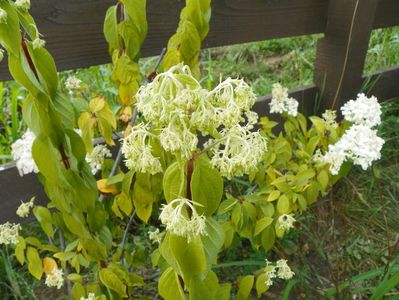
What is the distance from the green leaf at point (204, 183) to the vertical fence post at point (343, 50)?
148 cm

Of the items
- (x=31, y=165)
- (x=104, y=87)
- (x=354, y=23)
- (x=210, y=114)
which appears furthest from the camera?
(x=104, y=87)

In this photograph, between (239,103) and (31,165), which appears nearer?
(239,103)

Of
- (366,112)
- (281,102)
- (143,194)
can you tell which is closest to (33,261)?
(143,194)

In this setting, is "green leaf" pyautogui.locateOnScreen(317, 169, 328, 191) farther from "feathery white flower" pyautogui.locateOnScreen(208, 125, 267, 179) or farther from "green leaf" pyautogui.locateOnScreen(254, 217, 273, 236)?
"feathery white flower" pyautogui.locateOnScreen(208, 125, 267, 179)

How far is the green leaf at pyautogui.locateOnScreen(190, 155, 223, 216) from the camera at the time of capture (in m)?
Answer: 0.70

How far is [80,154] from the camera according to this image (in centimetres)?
105

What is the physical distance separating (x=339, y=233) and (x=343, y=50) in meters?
0.82

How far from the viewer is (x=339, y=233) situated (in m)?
1.98

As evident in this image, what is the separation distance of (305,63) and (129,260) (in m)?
2.44

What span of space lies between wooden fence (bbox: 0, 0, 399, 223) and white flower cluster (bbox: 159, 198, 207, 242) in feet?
3.19

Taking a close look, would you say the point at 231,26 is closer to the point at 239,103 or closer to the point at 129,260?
the point at 129,260

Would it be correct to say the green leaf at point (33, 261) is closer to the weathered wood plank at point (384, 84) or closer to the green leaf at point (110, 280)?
the green leaf at point (110, 280)

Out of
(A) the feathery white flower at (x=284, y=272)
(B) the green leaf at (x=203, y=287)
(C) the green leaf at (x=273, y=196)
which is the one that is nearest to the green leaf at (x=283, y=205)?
(C) the green leaf at (x=273, y=196)

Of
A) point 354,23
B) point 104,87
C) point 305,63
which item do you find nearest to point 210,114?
point 354,23
